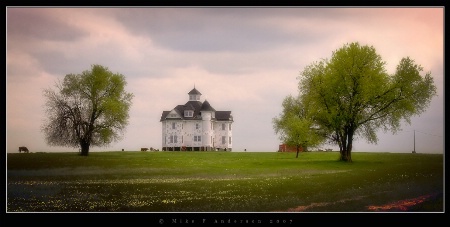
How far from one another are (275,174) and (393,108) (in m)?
11.6

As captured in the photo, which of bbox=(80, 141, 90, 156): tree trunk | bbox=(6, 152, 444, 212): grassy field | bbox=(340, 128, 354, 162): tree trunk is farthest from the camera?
bbox=(340, 128, 354, 162): tree trunk

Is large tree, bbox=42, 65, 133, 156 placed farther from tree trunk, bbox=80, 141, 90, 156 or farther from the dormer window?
Answer: the dormer window

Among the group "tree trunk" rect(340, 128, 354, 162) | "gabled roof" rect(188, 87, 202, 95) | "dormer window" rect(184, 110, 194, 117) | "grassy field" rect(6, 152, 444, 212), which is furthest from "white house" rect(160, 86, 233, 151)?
"gabled roof" rect(188, 87, 202, 95)

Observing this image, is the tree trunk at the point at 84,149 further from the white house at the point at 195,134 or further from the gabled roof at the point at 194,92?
the gabled roof at the point at 194,92

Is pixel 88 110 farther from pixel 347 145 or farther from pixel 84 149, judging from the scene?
pixel 347 145

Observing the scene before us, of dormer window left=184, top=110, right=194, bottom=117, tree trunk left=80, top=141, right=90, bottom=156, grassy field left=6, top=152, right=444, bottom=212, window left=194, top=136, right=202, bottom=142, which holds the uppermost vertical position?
dormer window left=184, top=110, right=194, bottom=117

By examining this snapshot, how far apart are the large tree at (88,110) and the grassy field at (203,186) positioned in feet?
3.65

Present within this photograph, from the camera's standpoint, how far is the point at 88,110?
28438mm

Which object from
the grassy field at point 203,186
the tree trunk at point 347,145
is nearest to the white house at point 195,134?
the grassy field at point 203,186

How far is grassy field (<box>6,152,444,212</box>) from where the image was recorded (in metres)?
15.6

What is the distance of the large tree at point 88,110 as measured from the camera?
2011 cm

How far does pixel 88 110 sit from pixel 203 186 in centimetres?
1151

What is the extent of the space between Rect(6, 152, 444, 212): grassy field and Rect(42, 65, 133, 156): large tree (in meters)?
1.11
